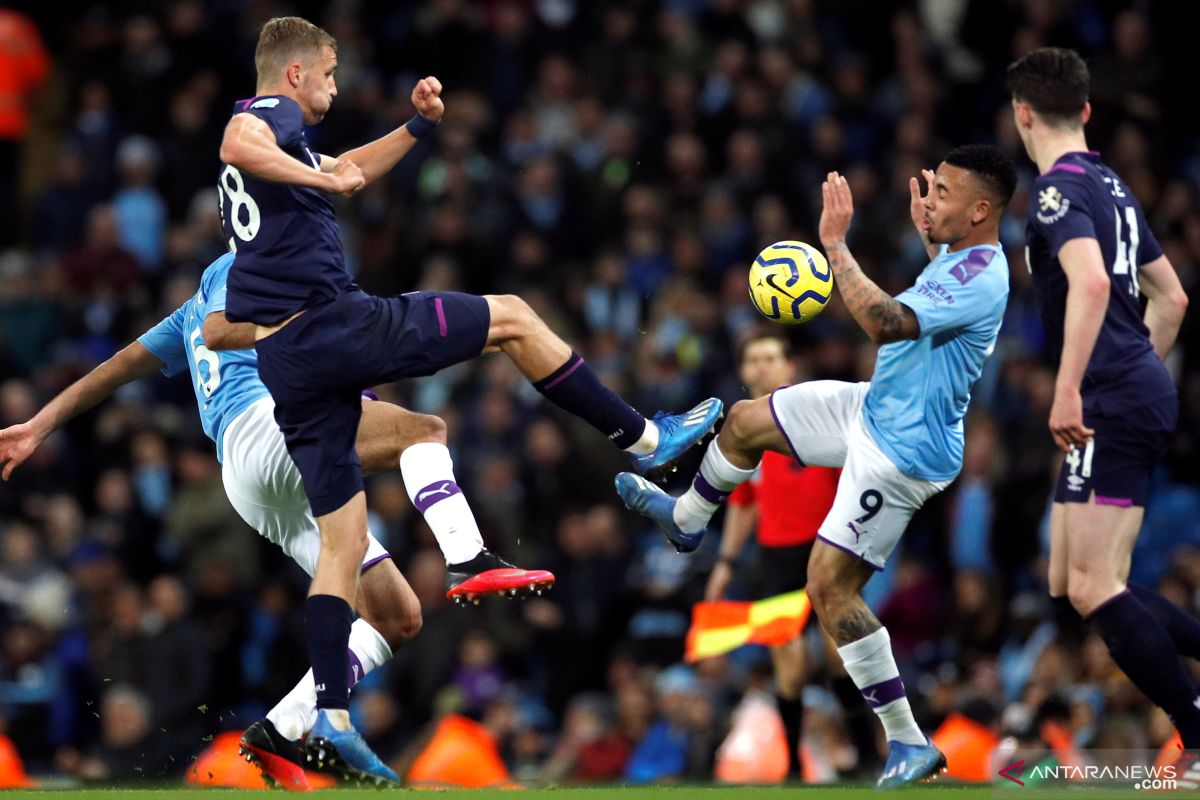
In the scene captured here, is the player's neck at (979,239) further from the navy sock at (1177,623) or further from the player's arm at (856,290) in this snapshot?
the navy sock at (1177,623)

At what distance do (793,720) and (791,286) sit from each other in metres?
3.15

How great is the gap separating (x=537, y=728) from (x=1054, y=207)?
610 centimetres

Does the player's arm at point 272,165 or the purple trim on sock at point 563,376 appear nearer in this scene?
the player's arm at point 272,165

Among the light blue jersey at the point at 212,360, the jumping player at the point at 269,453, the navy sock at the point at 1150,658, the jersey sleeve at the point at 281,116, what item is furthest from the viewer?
the light blue jersey at the point at 212,360

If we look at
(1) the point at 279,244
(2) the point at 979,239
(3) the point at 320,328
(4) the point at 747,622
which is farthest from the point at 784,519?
(1) the point at 279,244

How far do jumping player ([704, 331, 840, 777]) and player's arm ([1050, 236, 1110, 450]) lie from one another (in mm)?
3234

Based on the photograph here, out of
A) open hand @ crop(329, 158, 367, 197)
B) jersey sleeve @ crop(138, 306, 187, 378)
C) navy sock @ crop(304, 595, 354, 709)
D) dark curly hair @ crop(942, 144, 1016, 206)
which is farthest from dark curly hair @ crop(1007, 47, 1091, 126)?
jersey sleeve @ crop(138, 306, 187, 378)

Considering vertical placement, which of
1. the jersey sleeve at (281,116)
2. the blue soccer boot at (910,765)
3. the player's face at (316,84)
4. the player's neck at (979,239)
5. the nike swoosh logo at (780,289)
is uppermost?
the player's face at (316,84)

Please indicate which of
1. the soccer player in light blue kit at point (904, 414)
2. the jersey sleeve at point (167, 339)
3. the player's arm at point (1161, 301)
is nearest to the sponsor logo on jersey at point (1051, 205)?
the player's arm at point (1161, 301)

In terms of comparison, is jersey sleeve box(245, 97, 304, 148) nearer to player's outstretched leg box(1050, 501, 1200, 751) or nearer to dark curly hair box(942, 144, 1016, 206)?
dark curly hair box(942, 144, 1016, 206)

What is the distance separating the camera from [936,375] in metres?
7.51

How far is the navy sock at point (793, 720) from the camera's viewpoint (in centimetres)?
988

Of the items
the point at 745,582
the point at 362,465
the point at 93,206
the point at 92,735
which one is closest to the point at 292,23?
the point at 362,465

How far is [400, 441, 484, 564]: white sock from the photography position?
7.11m
